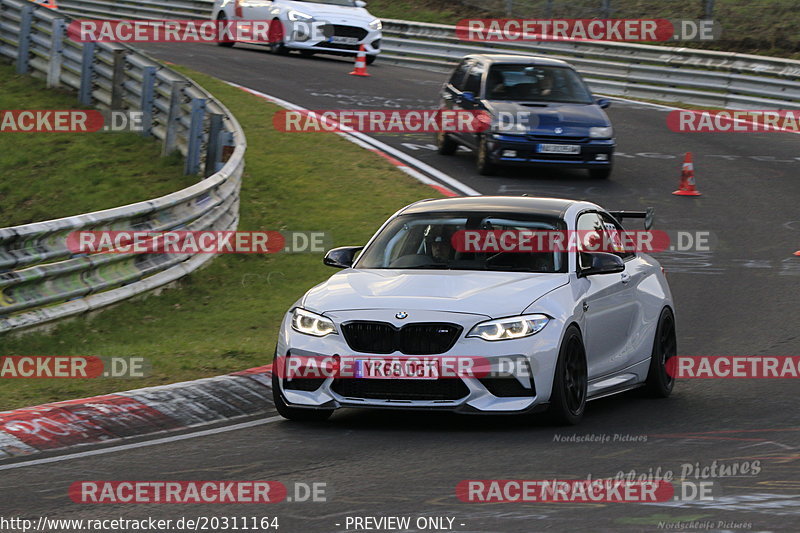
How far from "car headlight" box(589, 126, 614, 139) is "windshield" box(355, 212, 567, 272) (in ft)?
36.4

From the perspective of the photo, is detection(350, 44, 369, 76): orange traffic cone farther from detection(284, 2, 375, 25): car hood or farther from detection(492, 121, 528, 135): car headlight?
detection(492, 121, 528, 135): car headlight

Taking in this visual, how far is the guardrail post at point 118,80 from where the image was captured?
21906 millimetres

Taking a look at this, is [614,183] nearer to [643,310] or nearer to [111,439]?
[643,310]

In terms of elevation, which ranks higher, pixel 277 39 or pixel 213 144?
pixel 213 144

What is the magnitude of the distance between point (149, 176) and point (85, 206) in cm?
108

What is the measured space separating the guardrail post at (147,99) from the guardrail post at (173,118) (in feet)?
2.36

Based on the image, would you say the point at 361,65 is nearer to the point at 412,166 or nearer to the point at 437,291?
the point at 412,166

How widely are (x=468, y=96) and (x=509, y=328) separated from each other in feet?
43.0

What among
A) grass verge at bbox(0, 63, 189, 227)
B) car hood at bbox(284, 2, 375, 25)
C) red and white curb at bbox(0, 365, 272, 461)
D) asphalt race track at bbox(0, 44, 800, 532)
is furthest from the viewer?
car hood at bbox(284, 2, 375, 25)

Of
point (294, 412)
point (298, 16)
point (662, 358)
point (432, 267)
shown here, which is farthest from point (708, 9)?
point (294, 412)

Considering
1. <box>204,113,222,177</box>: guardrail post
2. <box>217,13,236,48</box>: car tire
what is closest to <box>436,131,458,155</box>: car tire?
<box>204,113,222,177</box>: guardrail post

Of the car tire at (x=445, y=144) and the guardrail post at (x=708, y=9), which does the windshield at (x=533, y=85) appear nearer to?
the car tire at (x=445, y=144)

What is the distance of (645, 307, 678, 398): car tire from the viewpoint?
10.4 m

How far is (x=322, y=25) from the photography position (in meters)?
34.1
